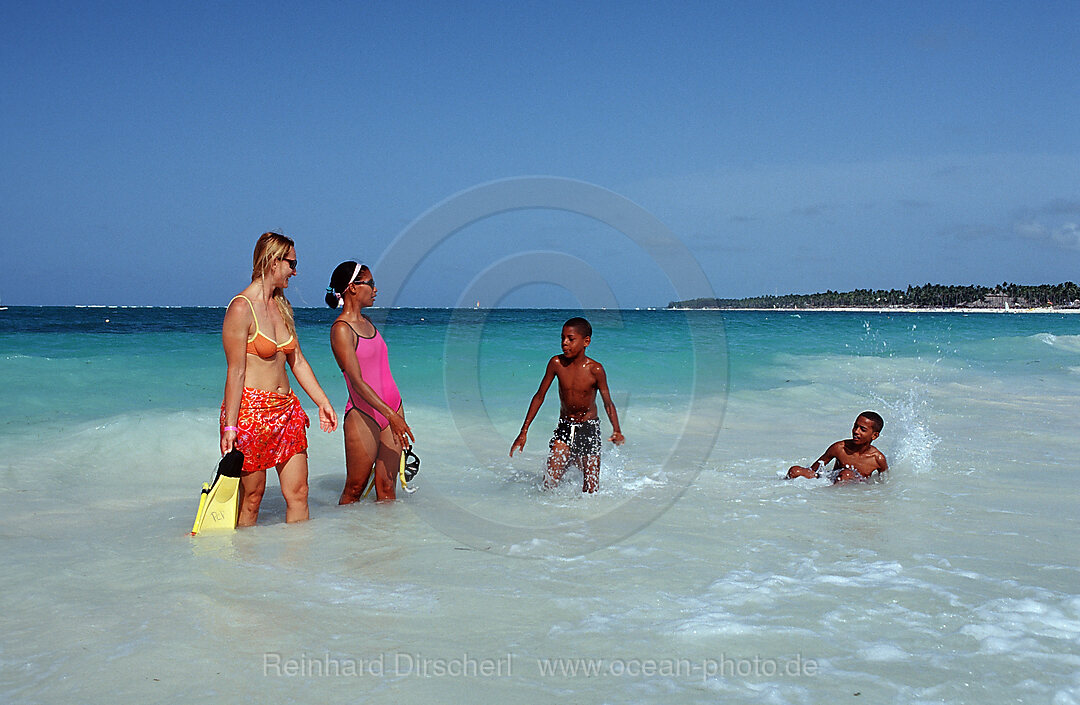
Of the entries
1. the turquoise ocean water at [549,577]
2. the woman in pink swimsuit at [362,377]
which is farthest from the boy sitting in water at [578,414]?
the woman in pink swimsuit at [362,377]

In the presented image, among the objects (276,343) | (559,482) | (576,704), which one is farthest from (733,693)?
(559,482)

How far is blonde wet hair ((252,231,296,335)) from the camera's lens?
4.76m

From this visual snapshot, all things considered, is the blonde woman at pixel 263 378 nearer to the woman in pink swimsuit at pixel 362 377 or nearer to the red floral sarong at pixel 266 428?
the red floral sarong at pixel 266 428

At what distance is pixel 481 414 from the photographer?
11953mm

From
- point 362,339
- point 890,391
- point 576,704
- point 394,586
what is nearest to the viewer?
point 576,704

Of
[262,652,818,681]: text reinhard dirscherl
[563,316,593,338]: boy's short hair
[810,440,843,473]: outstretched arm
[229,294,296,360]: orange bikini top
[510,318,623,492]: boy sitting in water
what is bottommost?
[262,652,818,681]: text reinhard dirscherl

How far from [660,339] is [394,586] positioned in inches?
1020

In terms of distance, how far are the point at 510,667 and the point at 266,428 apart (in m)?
2.44

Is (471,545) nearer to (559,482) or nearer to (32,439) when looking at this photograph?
(559,482)

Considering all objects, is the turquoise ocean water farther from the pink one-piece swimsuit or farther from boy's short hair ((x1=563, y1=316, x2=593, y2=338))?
boy's short hair ((x1=563, y1=316, x2=593, y2=338))

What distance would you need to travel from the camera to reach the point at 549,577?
4.20 metres

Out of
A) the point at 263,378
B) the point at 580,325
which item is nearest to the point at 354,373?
the point at 263,378

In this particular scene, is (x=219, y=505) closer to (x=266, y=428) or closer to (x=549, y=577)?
(x=266, y=428)

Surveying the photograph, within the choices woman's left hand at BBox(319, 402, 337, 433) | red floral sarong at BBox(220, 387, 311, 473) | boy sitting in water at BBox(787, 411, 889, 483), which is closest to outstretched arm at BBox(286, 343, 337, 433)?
woman's left hand at BBox(319, 402, 337, 433)
